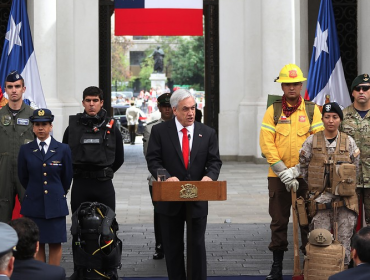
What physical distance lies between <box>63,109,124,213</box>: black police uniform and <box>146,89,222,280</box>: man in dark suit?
0.92 m

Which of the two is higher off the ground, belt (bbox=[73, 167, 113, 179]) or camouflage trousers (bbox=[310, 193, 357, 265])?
belt (bbox=[73, 167, 113, 179])

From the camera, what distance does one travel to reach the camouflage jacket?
8.50m

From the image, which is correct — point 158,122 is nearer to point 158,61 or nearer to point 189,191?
point 189,191

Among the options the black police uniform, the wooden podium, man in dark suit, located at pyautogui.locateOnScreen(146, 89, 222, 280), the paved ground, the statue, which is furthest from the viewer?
the statue

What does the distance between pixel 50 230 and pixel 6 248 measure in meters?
4.34

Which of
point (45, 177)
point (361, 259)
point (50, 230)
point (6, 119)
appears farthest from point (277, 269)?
point (361, 259)

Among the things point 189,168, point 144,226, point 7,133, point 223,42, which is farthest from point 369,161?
point 223,42

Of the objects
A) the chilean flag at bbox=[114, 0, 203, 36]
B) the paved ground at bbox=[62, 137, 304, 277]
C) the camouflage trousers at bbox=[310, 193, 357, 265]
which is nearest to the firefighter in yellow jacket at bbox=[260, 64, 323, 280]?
the camouflage trousers at bbox=[310, 193, 357, 265]

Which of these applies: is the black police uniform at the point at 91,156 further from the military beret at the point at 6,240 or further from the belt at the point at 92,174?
the military beret at the point at 6,240

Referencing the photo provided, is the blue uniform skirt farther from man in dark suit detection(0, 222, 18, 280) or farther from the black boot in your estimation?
man in dark suit detection(0, 222, 18, 280)

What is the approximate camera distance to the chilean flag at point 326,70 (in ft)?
35.0

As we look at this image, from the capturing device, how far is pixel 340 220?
26.7 feet

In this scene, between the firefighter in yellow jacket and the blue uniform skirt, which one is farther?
the firefighter in yellow jacket

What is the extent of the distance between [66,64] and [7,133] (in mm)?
15144
